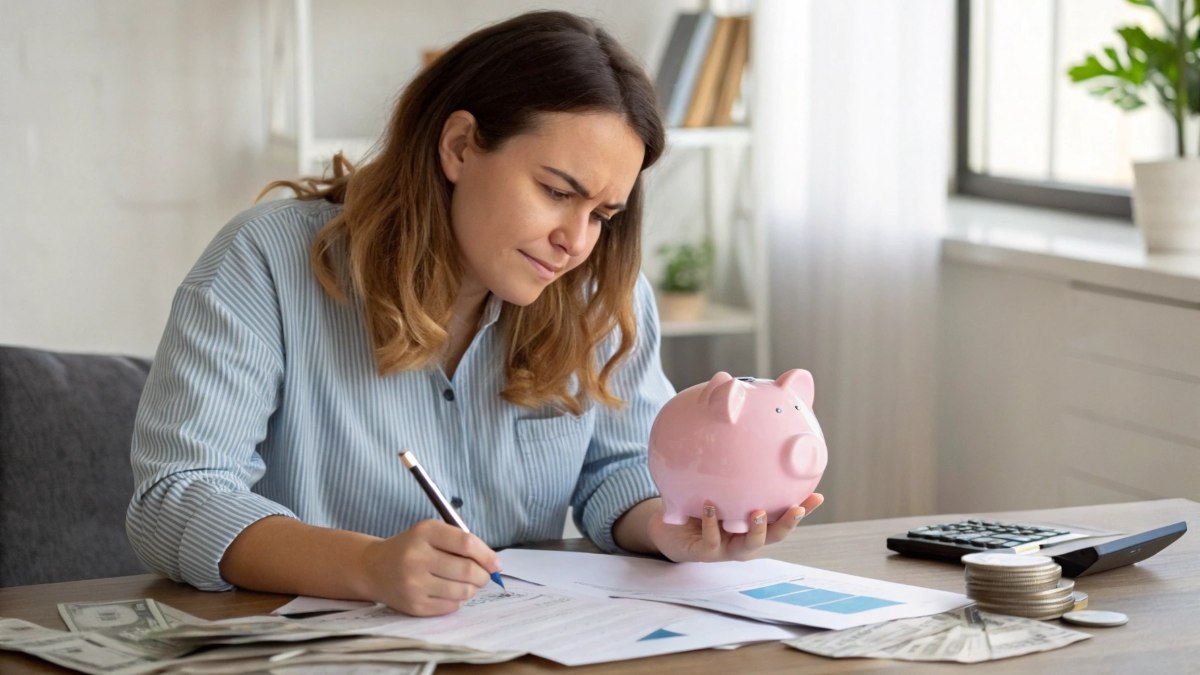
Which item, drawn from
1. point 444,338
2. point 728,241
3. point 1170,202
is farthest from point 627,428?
point 728,241

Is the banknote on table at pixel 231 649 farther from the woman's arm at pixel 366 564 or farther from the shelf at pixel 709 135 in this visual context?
the shelf at pixel 709 135

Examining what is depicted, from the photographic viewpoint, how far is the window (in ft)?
10.4

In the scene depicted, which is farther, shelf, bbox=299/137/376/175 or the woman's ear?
shelf, bbox=299/137/376/175

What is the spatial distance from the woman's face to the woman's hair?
18 millimetres

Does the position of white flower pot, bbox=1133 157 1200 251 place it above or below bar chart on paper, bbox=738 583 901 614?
above

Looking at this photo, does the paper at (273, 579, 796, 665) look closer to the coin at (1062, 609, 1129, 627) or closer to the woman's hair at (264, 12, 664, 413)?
the coin at (1062, 609, 1129, 627)

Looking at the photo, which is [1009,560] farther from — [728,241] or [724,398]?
[728,241]

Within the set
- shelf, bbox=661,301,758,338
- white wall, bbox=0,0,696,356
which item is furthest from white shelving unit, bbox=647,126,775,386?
white wall, bbox=0,0,696,356

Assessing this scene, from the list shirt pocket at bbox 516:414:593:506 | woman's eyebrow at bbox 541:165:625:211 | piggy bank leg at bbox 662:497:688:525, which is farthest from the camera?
shirt pocket at bbox 516:414:593:506

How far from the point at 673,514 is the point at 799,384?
16 cm

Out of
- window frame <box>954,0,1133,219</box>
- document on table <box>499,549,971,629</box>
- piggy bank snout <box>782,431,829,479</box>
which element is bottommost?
document on table <box>499,549,971,629</box>

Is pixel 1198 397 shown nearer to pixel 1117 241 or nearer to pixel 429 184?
pixel 1117 241

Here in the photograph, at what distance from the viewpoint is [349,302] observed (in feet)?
4.95

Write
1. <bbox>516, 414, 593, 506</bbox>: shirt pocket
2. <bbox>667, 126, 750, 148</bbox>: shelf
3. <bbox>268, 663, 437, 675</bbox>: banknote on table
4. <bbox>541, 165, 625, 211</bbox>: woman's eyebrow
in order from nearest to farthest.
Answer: <bbox>268, 663, 437, 675</bbox>: banknote on table < <bbox>541, 165, 625, 211</bbox>: woman's eyebrow < <bbox>516, 414, 593, 506</bbox>: shirt pocket < <bbox>667, 126, 750, 148</bbox>: shelf
